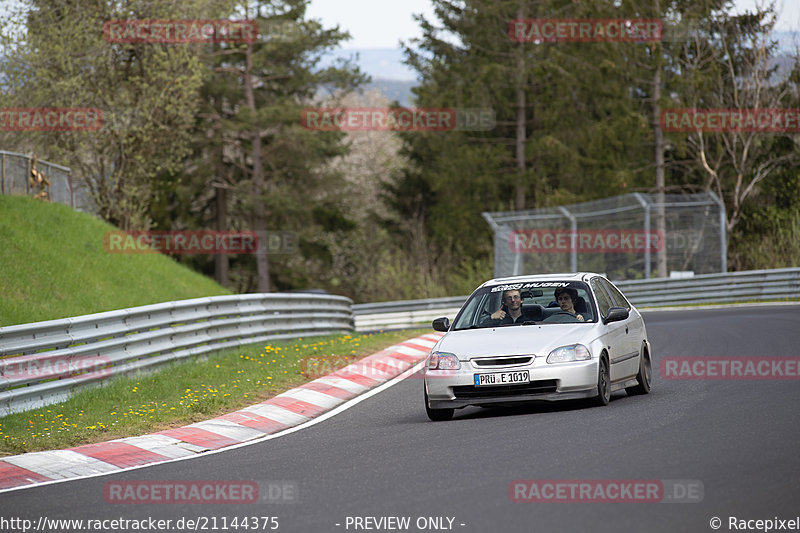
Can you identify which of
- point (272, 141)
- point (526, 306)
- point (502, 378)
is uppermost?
point (272, 141)

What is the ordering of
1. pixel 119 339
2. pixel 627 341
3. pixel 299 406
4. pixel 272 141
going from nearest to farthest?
pixel 627 341 < pixel 299 406 < pixel 119 339 < pixel 272 141

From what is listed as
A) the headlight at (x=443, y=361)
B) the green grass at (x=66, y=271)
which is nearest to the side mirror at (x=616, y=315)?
the headlight at (x=443, y=361)

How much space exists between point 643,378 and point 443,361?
8.72 ft

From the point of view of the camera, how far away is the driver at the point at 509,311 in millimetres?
11055

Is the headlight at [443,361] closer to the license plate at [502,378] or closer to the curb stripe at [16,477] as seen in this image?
the license plate at [502,378]

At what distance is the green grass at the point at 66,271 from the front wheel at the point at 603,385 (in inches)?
404

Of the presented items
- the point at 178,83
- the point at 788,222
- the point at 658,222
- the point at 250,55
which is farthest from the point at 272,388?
the point at 250,55

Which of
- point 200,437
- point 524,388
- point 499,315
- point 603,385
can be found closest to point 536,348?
point 524,388

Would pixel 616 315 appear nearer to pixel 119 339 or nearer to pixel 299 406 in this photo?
pixel 299 406

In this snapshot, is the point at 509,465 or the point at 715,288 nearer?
the point at 509,465

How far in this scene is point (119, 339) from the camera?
13.2 meters

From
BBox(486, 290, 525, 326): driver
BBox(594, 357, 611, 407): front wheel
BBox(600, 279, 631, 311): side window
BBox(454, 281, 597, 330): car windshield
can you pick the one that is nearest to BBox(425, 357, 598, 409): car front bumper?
BBox(594, 357, 611, 407): front wheel

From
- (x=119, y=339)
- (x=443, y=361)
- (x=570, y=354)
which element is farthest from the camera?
(x=119, y=339)

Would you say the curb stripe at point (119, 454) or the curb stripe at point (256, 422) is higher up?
the curb stripe at point (119, 454)
